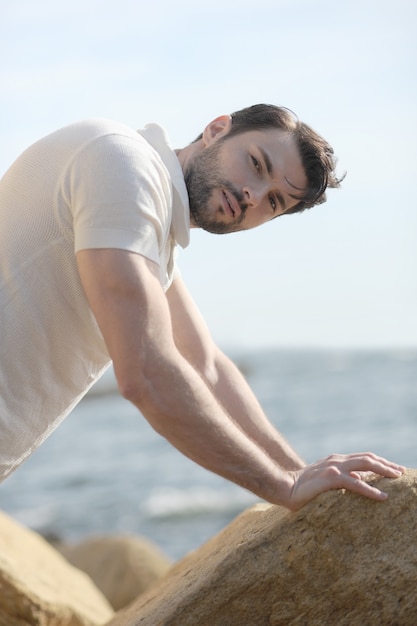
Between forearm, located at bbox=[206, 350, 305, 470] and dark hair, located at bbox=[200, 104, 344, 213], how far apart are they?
71cm

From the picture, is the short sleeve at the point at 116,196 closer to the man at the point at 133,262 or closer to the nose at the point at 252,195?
the man at the point at 133,262

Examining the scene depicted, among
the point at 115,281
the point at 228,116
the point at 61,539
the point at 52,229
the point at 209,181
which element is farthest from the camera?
the point at 61,539

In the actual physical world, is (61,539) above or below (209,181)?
below

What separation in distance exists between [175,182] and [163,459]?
568 inches

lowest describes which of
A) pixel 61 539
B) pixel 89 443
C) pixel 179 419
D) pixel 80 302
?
pixel 89 443

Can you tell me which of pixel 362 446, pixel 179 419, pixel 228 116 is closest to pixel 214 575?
pixel 179 419

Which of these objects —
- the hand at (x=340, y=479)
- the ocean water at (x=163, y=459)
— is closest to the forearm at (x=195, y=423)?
the hand at (x=340, y=479)

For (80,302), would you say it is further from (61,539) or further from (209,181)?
(61,539)

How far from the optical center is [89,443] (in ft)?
67.4

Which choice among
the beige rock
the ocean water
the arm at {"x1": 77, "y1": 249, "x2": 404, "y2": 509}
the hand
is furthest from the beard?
the ocean water

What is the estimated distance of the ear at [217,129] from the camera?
3.48 m

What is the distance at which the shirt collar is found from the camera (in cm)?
315

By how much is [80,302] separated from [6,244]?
28 centimetres

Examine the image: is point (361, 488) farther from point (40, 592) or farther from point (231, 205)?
point (40, 592)
